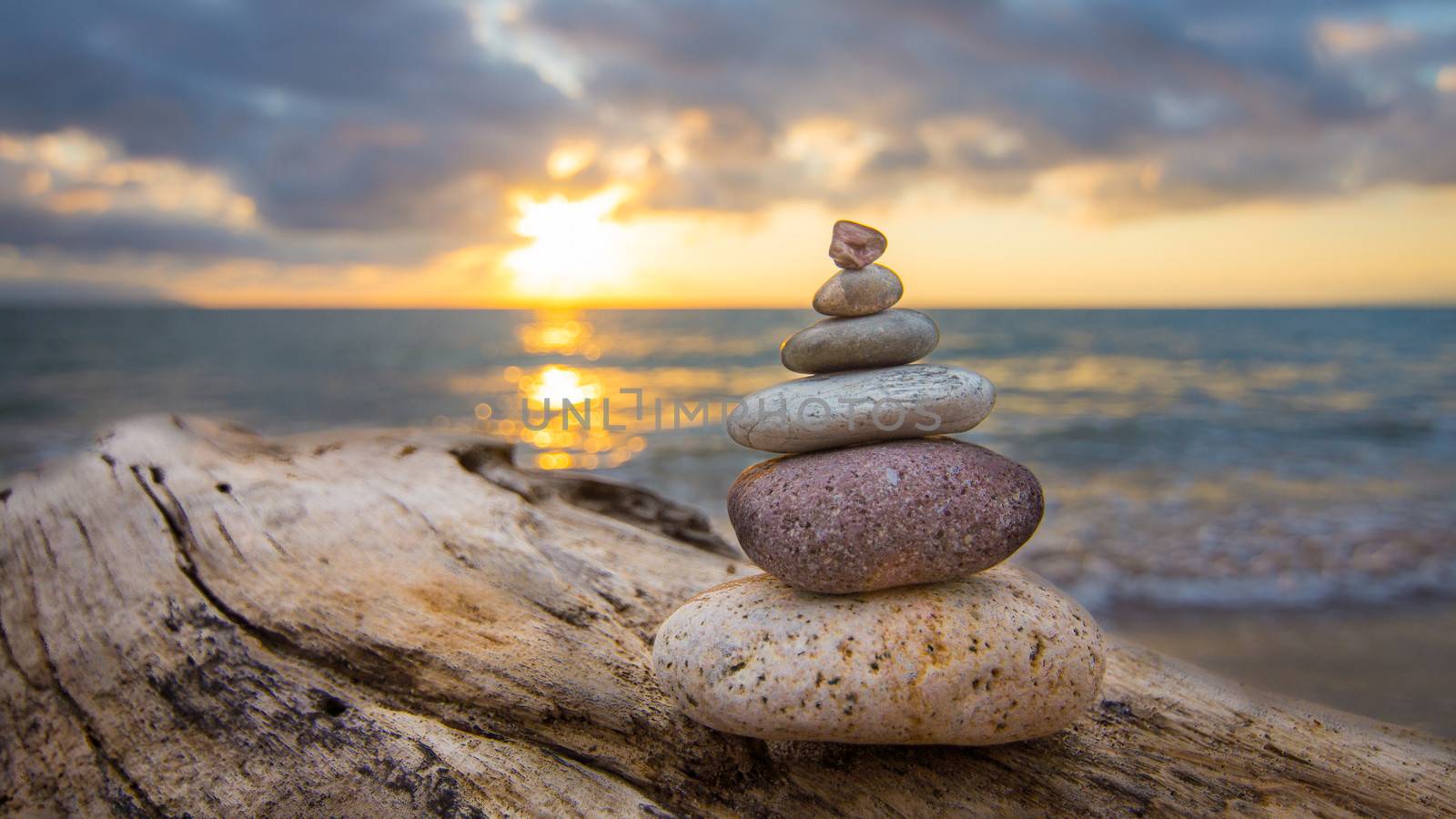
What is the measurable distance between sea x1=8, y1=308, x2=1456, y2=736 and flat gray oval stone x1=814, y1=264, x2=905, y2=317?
1.98m

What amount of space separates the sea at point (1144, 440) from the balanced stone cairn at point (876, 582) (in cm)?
205

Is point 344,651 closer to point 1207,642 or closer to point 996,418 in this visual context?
point 1207,642

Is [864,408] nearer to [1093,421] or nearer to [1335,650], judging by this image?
[1335,650]

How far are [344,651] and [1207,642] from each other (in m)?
5.51

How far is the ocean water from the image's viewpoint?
294 inches

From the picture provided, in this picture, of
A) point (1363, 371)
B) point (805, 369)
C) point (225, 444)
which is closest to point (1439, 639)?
point (805, 369)

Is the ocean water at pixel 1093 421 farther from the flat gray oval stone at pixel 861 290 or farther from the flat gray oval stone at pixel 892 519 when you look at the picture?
the flat gray oval stone at pixel 892 519

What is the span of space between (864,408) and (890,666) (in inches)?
36.6

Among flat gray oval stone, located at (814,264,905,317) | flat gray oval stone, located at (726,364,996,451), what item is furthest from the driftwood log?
flat gray oval stone, located at (814,264,905,317)

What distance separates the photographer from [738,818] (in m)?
2.68

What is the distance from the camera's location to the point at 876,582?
288cm

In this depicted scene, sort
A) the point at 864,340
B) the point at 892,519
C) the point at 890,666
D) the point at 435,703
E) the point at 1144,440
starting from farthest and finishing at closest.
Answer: the point at 1144,440, the point at 864,340, the point at 435,703, the point at 892,519, the point at 890,666

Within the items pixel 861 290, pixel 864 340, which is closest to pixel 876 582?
pixel 864 340

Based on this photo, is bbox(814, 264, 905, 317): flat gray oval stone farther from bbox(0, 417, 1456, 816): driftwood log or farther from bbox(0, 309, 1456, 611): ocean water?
bbox(0, 309, 1456, 611): ocean water
